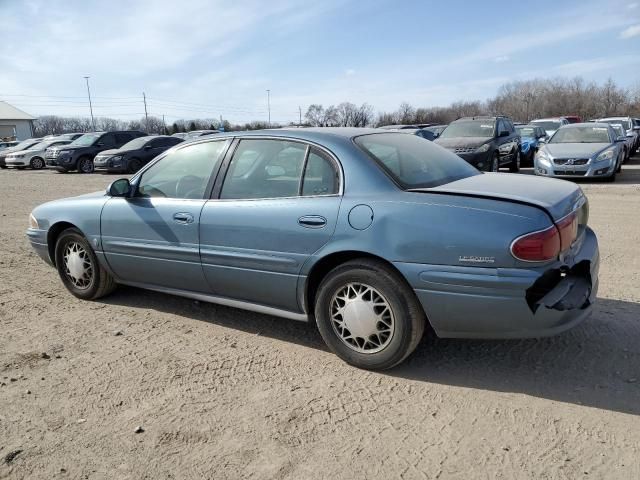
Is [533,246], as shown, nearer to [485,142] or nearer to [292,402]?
[292,402]

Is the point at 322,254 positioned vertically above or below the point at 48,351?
above

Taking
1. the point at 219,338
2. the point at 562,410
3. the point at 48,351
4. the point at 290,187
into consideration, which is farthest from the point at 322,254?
the point at 48,351

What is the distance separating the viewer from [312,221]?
3.46 metres

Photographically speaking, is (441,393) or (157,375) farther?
(157,375)

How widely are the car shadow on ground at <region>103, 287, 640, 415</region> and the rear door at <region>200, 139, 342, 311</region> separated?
522mm

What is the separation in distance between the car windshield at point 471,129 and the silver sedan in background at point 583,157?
5.41 feet

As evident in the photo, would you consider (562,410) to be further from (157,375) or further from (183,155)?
(183,155)

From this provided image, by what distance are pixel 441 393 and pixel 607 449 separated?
0.89 meters

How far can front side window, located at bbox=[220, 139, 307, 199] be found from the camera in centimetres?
371

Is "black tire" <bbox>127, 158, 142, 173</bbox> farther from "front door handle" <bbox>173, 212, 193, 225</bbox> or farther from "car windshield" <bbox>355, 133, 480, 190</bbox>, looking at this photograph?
"car windshield" <bbox>355, 133, 480, 190</bbox>

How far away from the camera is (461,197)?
10.4ft

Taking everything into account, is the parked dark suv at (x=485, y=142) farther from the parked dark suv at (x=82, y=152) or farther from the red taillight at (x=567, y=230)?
the parked dark suv at (x=82, y=152)

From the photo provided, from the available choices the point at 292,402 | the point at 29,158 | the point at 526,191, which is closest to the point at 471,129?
the point at 526,191

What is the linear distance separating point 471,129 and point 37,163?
2112cm
